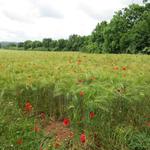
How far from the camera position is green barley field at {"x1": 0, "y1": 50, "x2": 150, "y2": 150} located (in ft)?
13.8

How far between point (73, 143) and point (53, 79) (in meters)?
1.76

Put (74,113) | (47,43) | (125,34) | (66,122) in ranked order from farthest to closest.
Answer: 1. (47,43)
2. (125,34)
3. (74,113)
4. (66,122)

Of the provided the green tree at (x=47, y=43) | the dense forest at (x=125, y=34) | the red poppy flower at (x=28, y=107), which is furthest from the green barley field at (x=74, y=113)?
the green tree at (x=47, y=43)

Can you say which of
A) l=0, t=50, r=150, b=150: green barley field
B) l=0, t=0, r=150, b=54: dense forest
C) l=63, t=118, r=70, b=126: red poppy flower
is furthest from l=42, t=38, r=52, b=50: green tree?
l=63, t=118, r=70, b=126: red poppy flower

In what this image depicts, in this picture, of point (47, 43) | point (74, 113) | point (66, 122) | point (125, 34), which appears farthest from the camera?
point (47, 43)

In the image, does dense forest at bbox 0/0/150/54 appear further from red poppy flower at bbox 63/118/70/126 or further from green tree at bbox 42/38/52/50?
red poppy flower at bbox 63/118/70/126

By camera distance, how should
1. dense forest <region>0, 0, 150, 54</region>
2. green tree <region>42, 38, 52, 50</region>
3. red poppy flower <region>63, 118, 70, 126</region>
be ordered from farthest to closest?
1. green tree <region>42, 38, 52, 50</region>
2. dense forest <region>0, 0, 150, 54</region>
3. red poppy flower <region>63, 118, 70, 126</region>

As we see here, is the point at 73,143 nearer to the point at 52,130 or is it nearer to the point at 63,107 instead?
the point at 52,130

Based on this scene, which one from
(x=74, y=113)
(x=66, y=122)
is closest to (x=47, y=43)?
(x=74, y=113)

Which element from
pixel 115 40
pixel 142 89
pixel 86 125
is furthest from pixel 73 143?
pixel 115 40

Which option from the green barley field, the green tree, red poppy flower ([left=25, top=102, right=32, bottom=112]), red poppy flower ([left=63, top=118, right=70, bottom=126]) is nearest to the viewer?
the green barley field

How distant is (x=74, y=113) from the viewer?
15.2 ft

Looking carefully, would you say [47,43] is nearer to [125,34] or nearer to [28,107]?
[125,34]

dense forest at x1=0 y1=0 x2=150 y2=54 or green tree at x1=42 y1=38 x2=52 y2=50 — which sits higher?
dense forest at x1=0 y1=0 x2=150 y2=54
